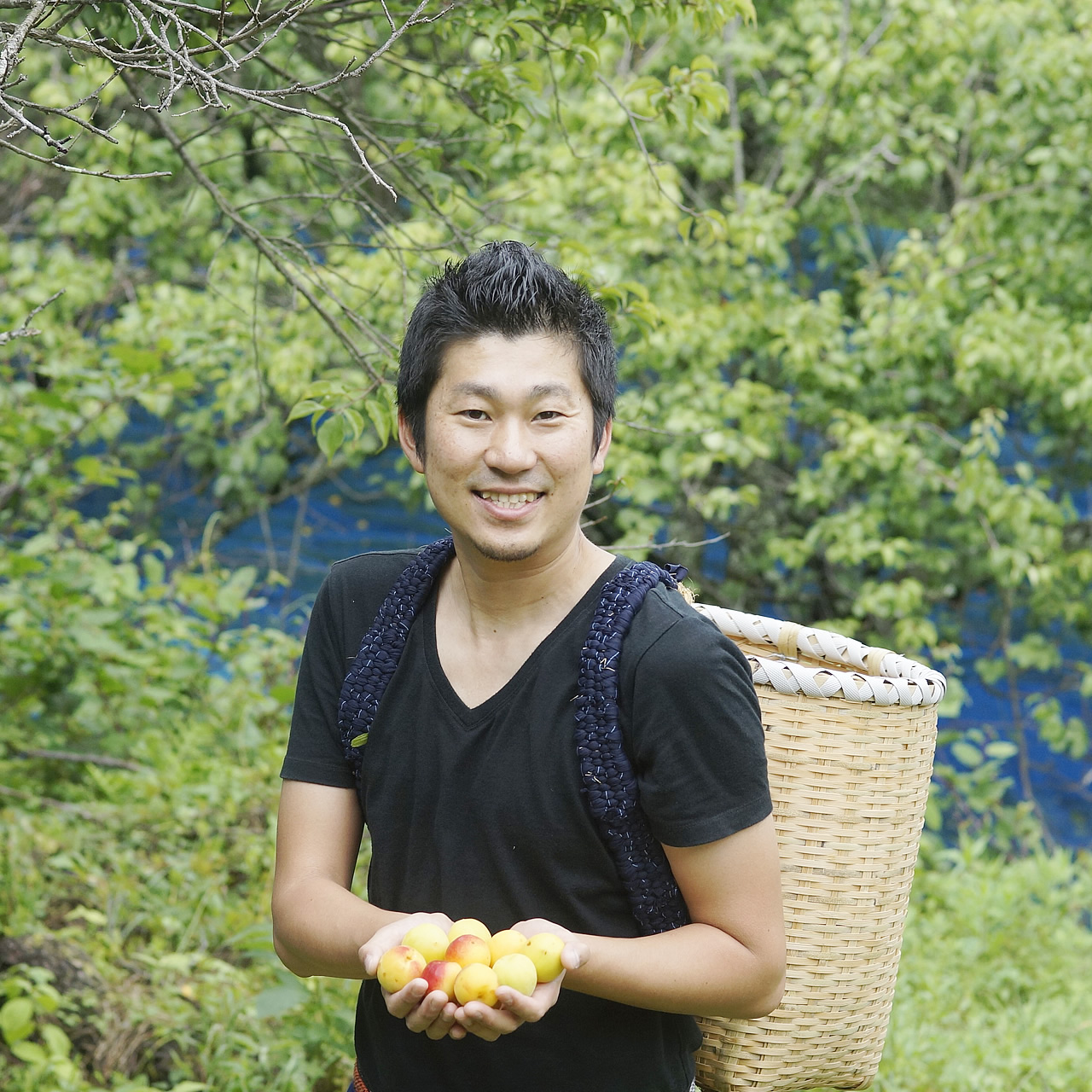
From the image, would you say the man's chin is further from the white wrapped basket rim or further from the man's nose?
the white wrapped basket rim

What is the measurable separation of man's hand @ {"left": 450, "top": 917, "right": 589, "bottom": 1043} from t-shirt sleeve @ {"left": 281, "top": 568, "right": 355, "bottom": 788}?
38 cm

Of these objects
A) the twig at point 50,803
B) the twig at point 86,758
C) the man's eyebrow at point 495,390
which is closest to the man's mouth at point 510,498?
the man's eyebrow at point 495,390

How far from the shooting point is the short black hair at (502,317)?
4.62 ft

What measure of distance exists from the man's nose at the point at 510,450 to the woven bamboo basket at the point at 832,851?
42 cm

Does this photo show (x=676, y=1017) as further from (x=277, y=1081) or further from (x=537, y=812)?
(x=277, y=1081)

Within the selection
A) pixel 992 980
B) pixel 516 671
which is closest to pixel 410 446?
pixel 516 671

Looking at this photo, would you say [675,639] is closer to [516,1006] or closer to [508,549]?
[508,549]

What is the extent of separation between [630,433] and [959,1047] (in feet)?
8.14

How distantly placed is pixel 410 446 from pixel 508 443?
8.2 inches

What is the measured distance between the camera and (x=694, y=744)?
130 cm

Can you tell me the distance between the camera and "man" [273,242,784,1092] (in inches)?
51.3

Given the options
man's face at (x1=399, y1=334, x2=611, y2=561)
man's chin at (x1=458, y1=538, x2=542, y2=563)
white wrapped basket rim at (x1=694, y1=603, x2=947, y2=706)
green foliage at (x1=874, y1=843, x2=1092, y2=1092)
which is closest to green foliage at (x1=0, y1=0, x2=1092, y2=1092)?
green foliage at (x1=874, y1=843, x2=1092, y2=1092)

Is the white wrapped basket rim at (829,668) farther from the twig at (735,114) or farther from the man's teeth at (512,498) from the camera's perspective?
the twig at (735,114)

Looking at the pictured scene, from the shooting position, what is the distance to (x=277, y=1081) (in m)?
2.64
